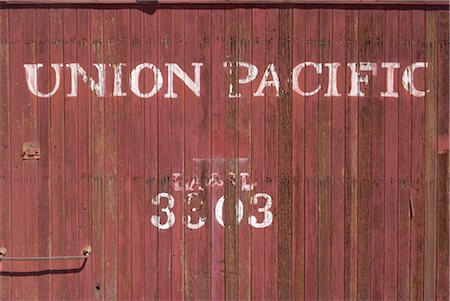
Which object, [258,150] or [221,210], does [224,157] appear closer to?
[258,150]

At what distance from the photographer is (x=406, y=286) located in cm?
446

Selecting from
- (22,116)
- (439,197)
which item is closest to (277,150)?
(439,197)

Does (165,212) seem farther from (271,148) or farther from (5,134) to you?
(5,134)

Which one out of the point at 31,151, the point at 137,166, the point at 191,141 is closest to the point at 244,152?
the point at 191,141

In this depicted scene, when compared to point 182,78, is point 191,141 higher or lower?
lower

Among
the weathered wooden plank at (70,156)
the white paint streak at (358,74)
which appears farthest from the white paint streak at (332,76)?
the weathered wooden plank at (70,156)

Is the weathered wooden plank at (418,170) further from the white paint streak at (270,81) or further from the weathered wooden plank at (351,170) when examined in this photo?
the white paint streak at (270,81)

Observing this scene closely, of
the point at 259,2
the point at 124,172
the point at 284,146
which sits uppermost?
the point at 259,2

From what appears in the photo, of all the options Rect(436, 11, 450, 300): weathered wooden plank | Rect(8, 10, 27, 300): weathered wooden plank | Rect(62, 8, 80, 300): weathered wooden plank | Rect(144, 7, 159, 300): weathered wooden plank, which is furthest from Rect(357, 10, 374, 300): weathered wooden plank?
Rect(8, 10, 27, 300): weathered wooden plank

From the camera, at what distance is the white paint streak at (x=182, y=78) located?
4395mm

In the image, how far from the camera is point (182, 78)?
439cm

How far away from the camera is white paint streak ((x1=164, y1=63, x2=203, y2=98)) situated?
14.4 ft

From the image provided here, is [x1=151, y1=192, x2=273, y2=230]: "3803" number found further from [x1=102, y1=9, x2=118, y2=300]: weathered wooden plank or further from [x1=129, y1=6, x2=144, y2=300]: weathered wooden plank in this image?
[x1=102, y1=9, x2=118, y2=300]: weathered wooden plank

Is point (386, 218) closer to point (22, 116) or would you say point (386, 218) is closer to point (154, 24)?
point (154, 24)
